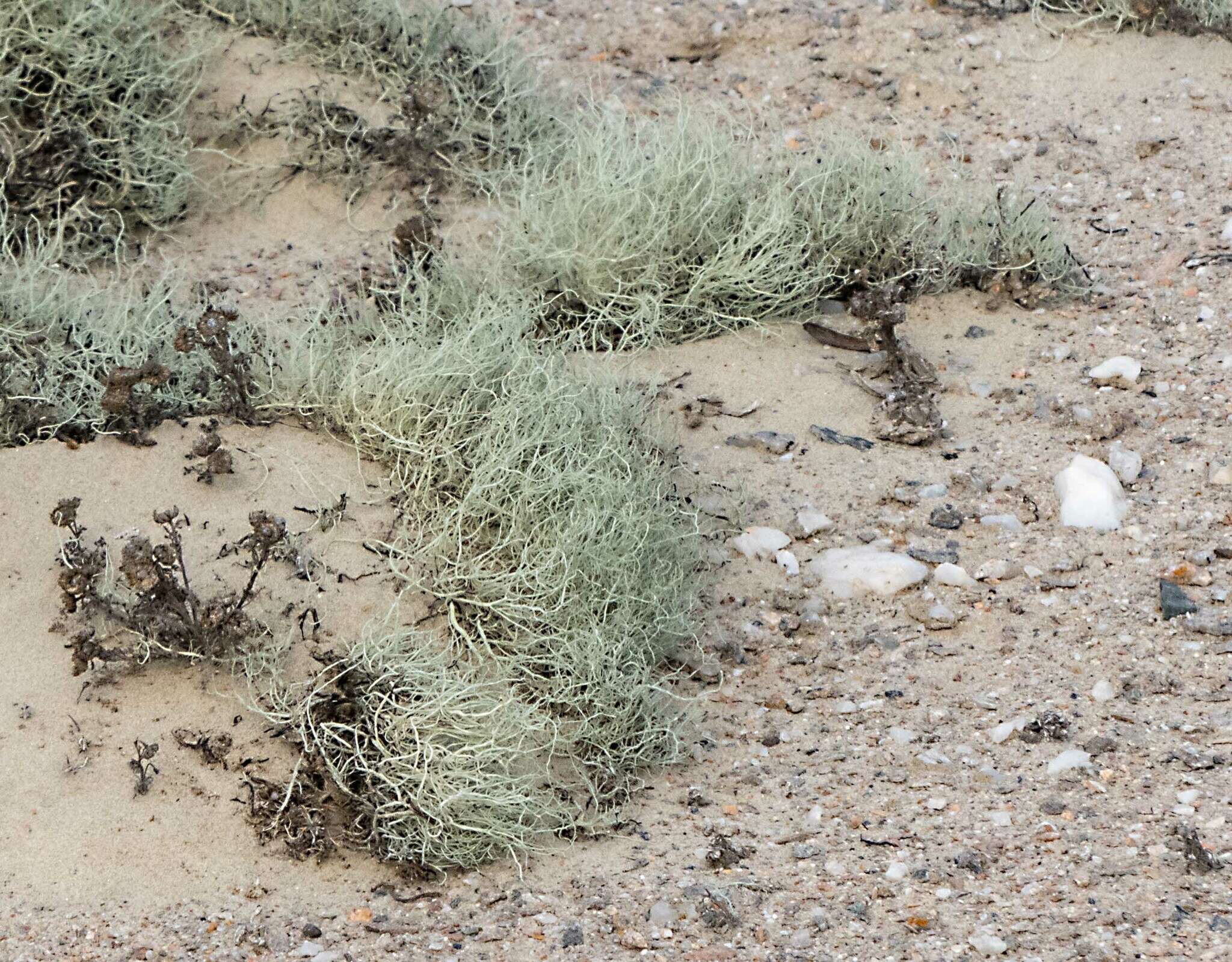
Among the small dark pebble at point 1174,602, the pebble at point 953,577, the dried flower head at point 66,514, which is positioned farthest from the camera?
the pebble at point 953,577

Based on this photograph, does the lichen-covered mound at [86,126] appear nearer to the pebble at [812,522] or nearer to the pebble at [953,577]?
the pebble at [812,522]

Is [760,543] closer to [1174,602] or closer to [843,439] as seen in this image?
[843,439]

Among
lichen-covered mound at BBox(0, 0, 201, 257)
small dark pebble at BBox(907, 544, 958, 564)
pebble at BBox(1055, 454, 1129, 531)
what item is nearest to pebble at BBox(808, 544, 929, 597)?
small dark pebble at BBox(907, 544, 958, 564)

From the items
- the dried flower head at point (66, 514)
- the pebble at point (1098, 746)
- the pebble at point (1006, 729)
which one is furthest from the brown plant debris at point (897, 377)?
the dried flower head at point (66, 514)

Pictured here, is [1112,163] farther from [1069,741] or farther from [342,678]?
[342,678]

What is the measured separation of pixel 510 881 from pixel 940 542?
1587 mm

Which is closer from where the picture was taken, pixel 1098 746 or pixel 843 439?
pixel 1098 746

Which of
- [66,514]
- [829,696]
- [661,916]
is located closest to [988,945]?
[661,916]

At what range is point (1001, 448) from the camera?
417 cm

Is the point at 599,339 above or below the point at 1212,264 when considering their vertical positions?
below

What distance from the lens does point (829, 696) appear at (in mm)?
3387

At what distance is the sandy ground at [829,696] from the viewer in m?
2.65

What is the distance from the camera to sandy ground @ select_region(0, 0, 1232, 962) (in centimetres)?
265

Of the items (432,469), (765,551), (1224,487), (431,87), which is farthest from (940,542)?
(431,87)
